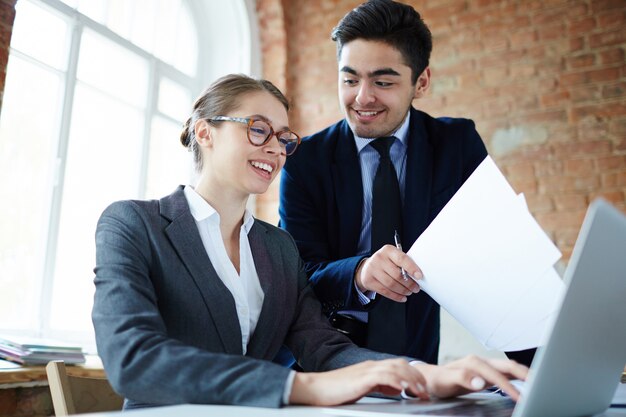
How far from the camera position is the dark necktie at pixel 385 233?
152cm

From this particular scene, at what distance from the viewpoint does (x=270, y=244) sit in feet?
4.78

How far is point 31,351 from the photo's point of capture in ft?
7.07

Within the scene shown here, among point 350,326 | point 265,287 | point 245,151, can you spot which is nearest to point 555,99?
point 350,326

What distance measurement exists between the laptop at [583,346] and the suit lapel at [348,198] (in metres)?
0.76

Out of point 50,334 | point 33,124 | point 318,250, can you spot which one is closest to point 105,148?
point 33,124

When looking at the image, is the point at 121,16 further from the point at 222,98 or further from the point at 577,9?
the point at 577,9

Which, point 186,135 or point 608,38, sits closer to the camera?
point 186,135

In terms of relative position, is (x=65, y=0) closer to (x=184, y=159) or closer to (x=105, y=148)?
(x=105, y=148)

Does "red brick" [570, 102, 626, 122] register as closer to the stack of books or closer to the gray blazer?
the gray blazer

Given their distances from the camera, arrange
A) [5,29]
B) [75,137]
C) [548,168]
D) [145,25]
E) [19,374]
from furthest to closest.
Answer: [145,25] < [548,168] < [75,137] < [5,29] < [19,374]

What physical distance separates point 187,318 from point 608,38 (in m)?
3.31

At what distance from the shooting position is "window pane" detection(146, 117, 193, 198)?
390cm

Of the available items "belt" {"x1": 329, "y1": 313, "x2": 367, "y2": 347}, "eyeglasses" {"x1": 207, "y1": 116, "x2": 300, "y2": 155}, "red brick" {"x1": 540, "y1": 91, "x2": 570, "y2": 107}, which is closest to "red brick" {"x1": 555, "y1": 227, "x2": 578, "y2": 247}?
"red brick" {"x1": 540, "y1": 91, "x2": 570, "y2": 107}

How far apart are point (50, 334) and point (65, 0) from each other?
6.01ft
